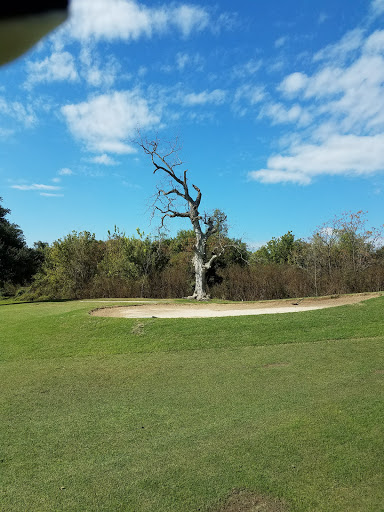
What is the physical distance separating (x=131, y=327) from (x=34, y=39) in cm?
888

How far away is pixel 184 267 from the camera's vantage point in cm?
2238

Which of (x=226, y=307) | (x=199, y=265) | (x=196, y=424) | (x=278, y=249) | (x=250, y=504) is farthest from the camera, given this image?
(x=278, y=249)

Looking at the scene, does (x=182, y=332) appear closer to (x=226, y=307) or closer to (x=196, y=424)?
(x=196, y=424)

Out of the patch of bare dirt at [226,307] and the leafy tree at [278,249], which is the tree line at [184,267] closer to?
the leafy tree at [278,249]

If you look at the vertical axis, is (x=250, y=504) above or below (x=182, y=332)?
below

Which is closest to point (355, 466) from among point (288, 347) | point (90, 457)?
point (90, 457)

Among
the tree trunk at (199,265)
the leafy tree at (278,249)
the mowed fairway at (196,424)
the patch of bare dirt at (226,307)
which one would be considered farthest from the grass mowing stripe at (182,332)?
the leafy tree at (278,249)

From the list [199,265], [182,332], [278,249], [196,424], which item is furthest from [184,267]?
[196,424]

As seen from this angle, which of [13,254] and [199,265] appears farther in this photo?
[13,254]

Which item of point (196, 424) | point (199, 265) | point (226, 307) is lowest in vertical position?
point (196, 424)

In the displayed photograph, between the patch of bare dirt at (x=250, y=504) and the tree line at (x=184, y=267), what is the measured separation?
15.5m

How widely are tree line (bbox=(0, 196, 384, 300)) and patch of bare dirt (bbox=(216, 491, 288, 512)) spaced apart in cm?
1555

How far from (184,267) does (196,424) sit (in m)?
18.4

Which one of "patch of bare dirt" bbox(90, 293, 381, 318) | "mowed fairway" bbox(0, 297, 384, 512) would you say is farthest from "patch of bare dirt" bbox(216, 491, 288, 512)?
"patch of bare dirt" bbox(90, 293, 381, 318)
